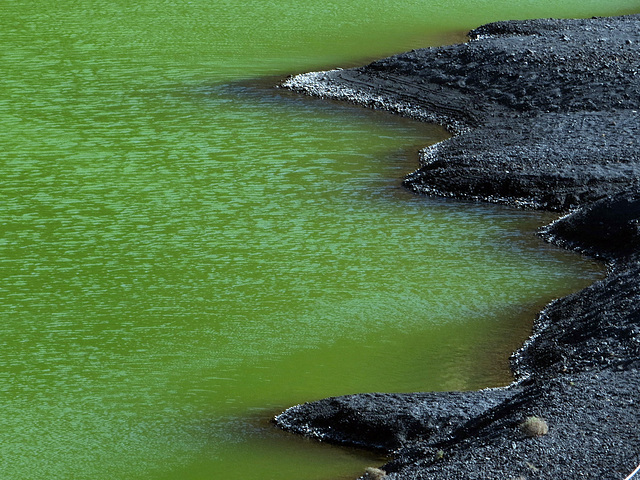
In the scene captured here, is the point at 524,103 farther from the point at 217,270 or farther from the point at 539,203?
Answer: the point at 217,270

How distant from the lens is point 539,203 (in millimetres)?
8109

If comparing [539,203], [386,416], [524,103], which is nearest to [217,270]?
[386,416]

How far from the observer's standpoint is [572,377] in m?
4.62

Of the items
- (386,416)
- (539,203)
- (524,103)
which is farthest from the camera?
(524,103)

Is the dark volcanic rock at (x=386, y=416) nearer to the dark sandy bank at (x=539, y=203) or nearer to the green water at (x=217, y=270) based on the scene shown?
the dark sandy bank at (x=539, y=203)

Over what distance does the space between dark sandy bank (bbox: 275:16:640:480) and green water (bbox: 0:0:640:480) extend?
0.84 ft

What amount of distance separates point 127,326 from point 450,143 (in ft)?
13.9

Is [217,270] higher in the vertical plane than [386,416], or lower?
higher

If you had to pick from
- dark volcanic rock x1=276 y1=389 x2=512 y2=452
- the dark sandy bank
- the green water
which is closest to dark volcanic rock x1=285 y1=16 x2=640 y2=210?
the dark sandy bank

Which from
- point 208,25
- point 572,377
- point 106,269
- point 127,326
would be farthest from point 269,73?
point 572,377

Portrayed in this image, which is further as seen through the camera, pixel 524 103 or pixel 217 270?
pixel 524 103

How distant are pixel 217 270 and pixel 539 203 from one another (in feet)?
9.49

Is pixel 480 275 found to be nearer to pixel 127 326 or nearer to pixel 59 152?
pixel 127 326

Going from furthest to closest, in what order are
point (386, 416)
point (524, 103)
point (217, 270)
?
point (524, 103) < point (217, 270) < point (386, 416)
